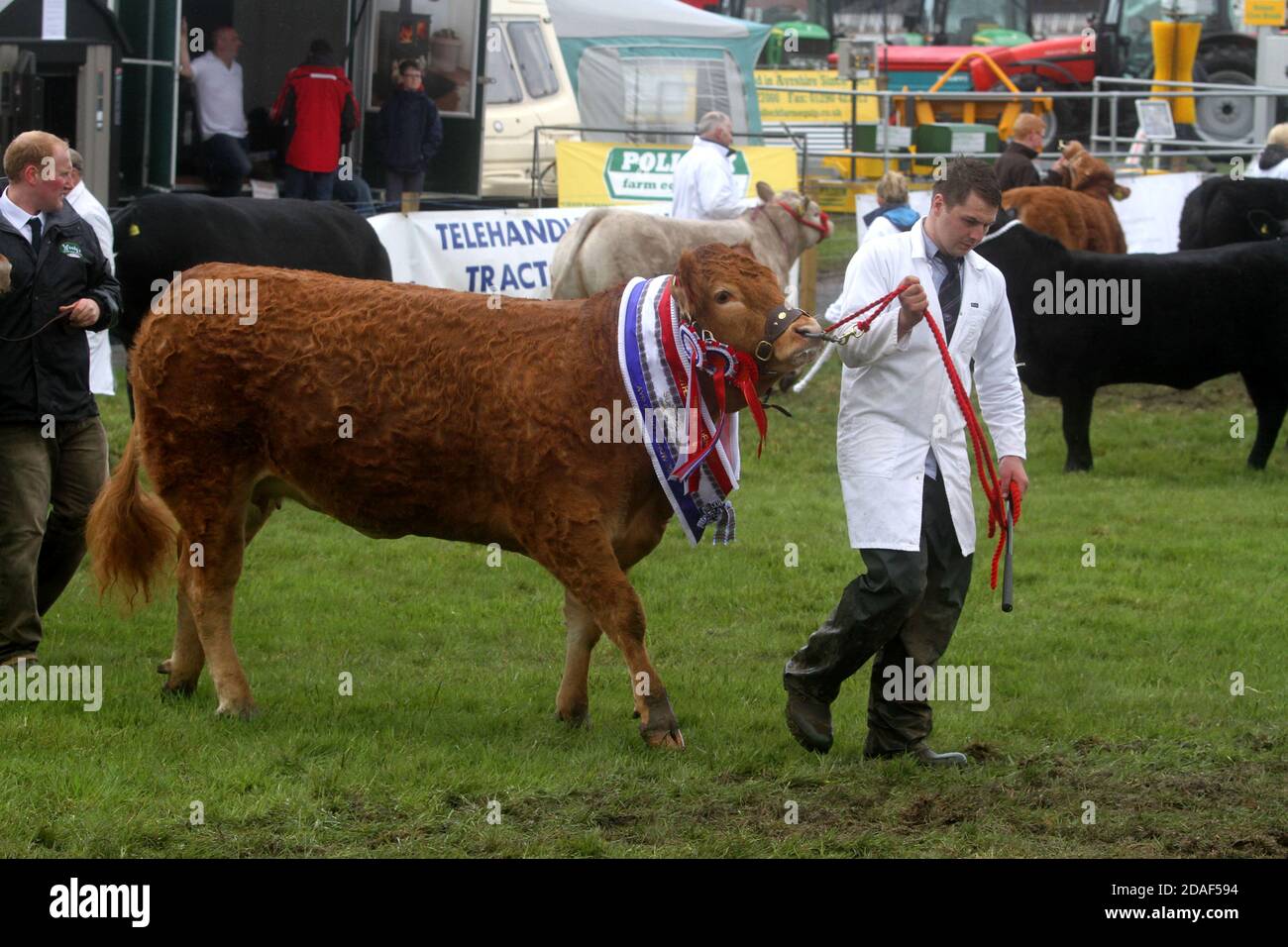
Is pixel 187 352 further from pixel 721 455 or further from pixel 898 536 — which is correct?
pixel 898 536

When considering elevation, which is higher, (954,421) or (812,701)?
(954,421)

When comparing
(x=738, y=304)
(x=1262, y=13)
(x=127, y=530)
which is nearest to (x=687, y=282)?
(x=738, y=304)

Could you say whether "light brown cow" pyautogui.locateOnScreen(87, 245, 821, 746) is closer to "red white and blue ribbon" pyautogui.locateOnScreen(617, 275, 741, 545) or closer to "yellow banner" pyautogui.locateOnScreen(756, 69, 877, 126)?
"red white and blue ribbon" pyautogui.locateOnScreen(617, 275, 741, 545)

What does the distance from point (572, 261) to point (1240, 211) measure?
6233 mm

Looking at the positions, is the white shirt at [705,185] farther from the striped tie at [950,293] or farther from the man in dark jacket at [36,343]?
the striped tie at [950,293]

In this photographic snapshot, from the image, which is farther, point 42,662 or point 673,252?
point 673,252

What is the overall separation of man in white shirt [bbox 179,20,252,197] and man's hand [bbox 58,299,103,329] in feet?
28.6

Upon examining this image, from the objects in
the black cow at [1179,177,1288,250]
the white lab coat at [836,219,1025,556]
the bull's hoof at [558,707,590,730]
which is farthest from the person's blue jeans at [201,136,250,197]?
the white lab coat at [836,219,1025,556]

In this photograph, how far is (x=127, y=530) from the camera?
698cm

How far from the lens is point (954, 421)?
6074 millimetres

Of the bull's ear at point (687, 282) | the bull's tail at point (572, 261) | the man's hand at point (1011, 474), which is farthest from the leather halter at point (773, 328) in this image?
the bull's tail at point (572, 261)

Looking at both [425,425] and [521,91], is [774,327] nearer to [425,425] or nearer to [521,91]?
[425,425]

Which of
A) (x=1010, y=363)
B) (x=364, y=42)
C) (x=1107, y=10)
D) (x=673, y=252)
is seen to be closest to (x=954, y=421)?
(x=1010, y=363)
